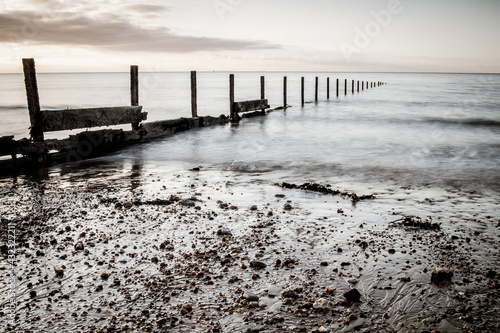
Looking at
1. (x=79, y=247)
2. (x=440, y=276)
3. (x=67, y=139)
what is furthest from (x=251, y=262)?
(x=67, y=139)

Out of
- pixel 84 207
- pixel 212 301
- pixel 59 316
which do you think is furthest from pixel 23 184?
pixel 212 301

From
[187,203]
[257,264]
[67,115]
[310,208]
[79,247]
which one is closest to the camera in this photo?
[257,264]

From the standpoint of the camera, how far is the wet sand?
2787 mm

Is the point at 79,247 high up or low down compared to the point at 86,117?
down

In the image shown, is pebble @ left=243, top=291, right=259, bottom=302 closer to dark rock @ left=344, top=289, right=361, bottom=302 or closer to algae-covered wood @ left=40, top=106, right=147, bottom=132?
dark rock @ left=344, top=289, right=361, bottom=302

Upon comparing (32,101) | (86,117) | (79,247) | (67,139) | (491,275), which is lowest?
(491,275)

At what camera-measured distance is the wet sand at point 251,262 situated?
279cm

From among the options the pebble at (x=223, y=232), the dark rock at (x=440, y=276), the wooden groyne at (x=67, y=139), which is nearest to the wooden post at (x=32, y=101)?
the wooden groyne at (x=67, y=139)

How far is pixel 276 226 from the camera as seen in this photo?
4.59 metres

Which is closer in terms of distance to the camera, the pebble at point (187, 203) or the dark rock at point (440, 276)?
the dark rock at point (440, 276)

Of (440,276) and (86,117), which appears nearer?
(440,276)

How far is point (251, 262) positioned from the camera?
11.9 feet

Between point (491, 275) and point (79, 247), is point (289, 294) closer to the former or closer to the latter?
point (491, 275)

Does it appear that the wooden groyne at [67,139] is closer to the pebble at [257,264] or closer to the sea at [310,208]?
the sea at [310,208]
